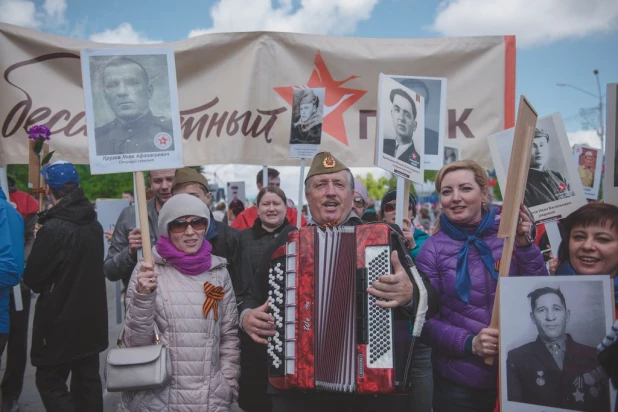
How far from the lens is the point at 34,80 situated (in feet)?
17.8

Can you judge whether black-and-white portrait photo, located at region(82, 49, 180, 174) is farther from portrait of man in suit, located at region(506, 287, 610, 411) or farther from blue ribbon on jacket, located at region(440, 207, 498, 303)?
portrait of man in suit, located at region(506, 287, 610, 411)

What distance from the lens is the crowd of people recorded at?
2584mm

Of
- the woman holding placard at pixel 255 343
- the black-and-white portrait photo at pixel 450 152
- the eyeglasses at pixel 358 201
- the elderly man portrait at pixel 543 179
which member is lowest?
the woman holding placard at pixel 255 343

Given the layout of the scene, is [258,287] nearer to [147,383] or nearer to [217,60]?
[147,383]

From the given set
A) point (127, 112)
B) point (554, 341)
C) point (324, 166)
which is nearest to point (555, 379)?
point (554, 341)

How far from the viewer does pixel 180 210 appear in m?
3.21

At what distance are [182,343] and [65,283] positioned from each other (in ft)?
5.49

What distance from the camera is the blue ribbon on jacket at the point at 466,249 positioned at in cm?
281

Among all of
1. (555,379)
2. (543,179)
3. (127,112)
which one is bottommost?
(555,379)

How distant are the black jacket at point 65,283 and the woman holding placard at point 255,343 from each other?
1.31m

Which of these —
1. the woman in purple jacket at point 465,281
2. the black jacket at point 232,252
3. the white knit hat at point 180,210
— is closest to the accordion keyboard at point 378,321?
the woman in purple jacket at point 465,281

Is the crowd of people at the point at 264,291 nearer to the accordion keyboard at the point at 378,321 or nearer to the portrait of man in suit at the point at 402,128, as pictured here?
the accordion keyboard at the point at 378,321

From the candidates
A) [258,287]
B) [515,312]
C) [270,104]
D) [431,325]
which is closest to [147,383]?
[258,287]

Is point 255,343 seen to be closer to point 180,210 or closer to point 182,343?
point 182,343
